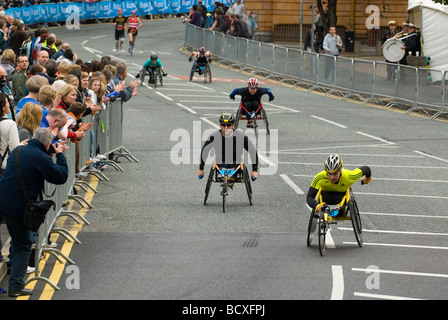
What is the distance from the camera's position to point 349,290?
11.4 m

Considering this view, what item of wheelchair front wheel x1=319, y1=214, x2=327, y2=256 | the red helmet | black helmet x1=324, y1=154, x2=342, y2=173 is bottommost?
wheelchair front wheel x1=319, y1=214, x2=327, y2=256

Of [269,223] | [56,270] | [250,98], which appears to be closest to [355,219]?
[269,223]

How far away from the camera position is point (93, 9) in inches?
2475

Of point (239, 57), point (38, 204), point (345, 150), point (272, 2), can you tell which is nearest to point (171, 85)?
point (239, 57)

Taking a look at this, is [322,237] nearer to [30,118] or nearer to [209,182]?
[209,182]

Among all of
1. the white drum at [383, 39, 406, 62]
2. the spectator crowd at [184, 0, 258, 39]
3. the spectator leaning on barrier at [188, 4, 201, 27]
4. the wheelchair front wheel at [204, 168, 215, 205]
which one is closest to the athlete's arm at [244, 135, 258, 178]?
the wheelchair front wheel at [204, 168, 215, 205]

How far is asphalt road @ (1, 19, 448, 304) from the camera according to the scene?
457 inches

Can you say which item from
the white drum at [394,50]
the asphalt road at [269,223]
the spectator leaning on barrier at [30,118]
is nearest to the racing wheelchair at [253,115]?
the asphalt road at [269,223]

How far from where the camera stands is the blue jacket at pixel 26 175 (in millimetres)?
10875

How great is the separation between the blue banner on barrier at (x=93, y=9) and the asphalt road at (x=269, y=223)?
2747 cm

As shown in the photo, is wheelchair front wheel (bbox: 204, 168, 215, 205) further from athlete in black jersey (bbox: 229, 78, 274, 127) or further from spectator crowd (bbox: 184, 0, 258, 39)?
spectator crowd (bbox: 184, 0, 258, 39)

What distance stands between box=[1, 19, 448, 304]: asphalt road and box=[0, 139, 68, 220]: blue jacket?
3.48ft
